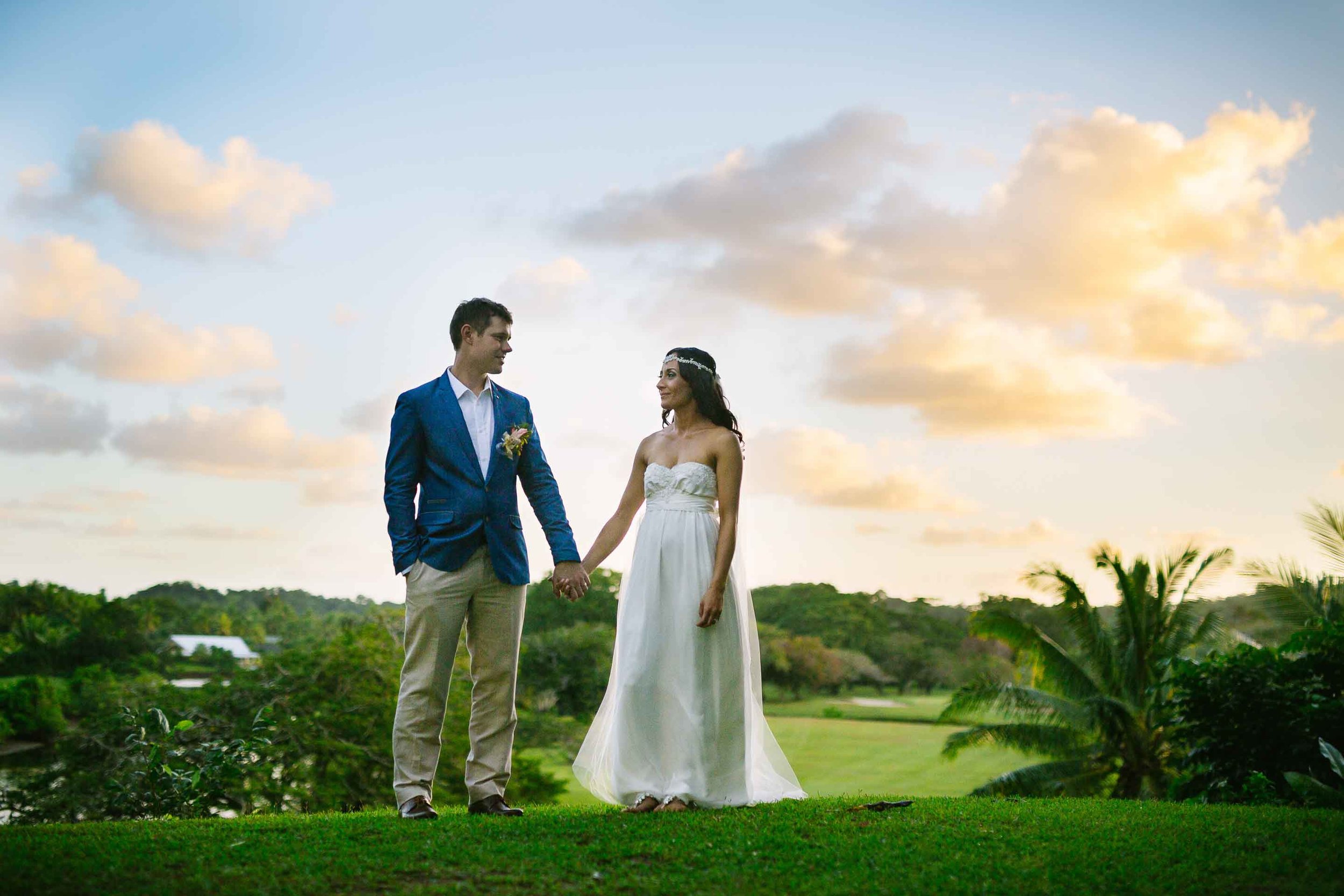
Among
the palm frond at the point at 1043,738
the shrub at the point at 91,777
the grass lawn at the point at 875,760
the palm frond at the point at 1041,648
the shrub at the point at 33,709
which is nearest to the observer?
the shrub at the point at 91,777

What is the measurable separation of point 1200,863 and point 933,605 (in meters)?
54.4

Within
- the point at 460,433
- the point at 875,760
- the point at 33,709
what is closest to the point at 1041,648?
the point at 460,433

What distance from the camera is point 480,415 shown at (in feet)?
19.2

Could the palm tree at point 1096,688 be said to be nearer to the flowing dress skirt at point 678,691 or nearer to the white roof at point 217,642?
the flowing dress skirt at point 678,691

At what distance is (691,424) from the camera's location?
6.25 metres

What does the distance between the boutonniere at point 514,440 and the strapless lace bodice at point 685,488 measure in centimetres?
78

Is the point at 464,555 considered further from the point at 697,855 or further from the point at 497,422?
the point at 697,855

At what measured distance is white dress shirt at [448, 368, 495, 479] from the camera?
5789 mm

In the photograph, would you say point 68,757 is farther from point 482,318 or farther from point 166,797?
point 482,318

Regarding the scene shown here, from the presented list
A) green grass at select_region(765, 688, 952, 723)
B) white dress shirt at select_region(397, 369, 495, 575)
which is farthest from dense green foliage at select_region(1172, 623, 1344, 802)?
green grass at select_region(765, 688, 952, 723)

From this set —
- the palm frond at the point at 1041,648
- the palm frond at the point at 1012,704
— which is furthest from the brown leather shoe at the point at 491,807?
the palm frond at the point at 1041,648

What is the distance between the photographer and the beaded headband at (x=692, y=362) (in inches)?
245

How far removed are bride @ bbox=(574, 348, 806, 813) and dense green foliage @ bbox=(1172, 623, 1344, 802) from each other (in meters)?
4.24

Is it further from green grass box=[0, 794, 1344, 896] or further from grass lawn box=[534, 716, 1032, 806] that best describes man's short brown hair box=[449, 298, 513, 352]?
grass lawn box=[534, 716, 1032, 806]
